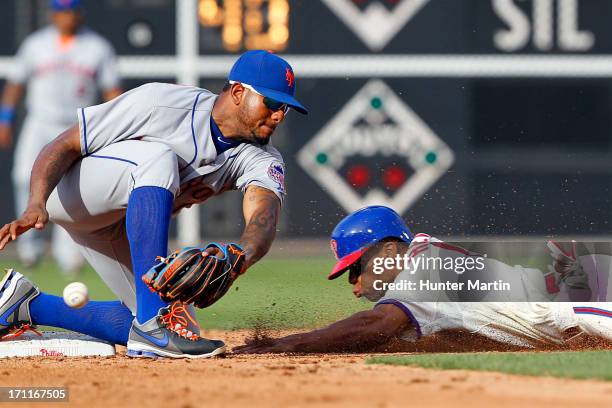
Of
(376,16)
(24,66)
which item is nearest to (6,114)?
(24,66)

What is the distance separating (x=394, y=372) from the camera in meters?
3.87

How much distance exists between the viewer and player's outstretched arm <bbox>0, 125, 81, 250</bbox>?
165 inches

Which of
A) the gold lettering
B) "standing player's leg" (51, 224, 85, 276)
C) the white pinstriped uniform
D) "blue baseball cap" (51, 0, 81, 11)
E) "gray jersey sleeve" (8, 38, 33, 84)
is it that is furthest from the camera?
the gold lettering

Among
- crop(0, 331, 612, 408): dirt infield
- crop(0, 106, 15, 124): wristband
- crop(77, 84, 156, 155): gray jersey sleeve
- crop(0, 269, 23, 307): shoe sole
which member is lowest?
crop(0, 331, 612, 408): dirt infield

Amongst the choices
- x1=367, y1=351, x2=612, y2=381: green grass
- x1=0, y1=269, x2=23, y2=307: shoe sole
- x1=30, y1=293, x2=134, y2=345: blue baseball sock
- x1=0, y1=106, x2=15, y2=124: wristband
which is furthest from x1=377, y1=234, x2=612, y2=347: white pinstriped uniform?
x1=0, y1=106, x2=15, y2=124: wristband

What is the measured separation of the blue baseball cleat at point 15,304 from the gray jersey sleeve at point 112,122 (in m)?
0.61

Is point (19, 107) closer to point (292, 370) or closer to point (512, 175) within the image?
point (512, 175)

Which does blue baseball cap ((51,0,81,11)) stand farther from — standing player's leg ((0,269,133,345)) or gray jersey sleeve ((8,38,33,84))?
standing player's leg ((0,269,133,345))

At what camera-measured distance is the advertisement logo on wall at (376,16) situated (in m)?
10.7

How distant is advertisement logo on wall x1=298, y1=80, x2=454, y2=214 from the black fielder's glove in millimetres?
6260

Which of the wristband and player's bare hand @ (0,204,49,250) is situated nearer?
player's bare hand @ (0,204,49,250)

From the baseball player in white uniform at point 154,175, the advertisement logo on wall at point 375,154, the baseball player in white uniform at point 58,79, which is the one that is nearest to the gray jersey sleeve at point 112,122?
the baseball player in white uniform at point 154,175

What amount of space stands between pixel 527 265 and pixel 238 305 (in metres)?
2.71

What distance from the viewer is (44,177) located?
446 centimetres
